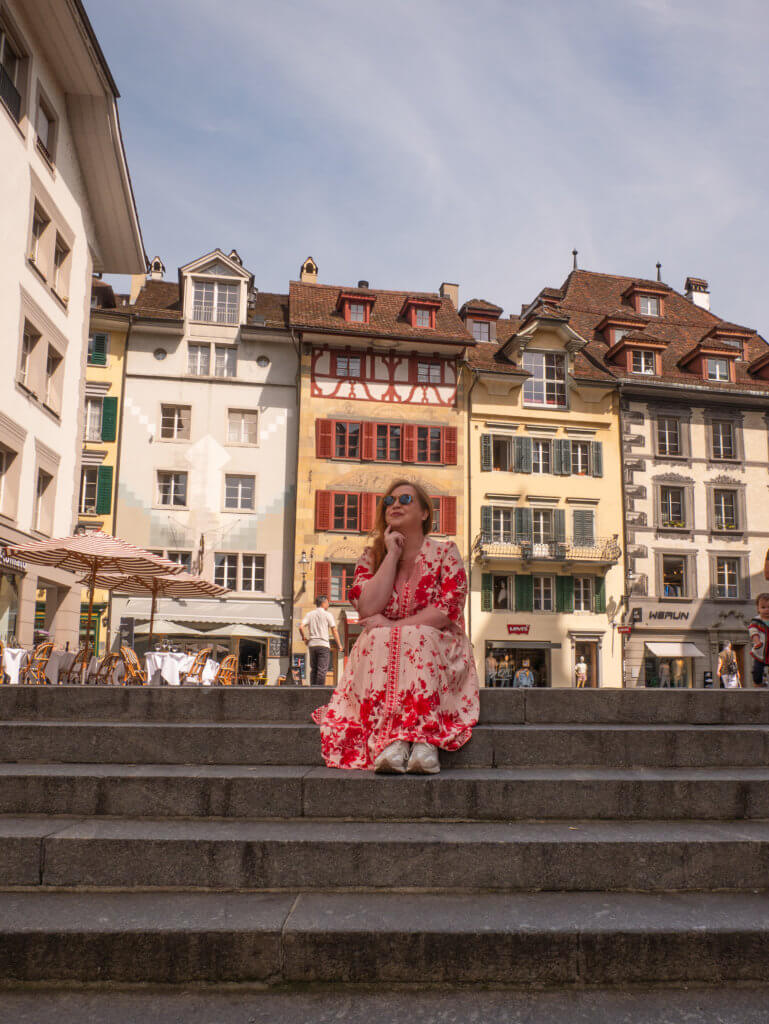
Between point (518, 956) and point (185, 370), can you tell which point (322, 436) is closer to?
point (185, 370)

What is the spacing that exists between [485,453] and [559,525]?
153 inches

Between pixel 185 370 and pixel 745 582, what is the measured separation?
2276cm

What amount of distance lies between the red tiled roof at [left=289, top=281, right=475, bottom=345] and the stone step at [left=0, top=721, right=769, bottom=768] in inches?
1134

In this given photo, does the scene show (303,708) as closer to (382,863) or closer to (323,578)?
(382,863)

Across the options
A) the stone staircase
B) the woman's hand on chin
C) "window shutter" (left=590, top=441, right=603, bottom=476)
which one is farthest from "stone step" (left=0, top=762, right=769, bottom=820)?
"window shutter" (left=590, top=441, right=603, bottom=476)

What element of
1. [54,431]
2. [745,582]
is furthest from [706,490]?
[54,431]

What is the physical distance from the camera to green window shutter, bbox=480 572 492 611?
3266cm

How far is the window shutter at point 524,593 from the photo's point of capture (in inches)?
1292

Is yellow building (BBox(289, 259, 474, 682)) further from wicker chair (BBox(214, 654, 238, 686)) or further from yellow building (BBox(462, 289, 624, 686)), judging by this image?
wicker chair (BBox(214, 654, 238, 686))

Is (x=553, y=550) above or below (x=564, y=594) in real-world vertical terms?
above

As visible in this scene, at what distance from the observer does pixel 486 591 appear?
32.8 m

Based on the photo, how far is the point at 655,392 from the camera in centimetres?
3578

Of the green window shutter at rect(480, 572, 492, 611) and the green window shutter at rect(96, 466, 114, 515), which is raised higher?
the green window shutter at rect(96, 466, 114, 515)

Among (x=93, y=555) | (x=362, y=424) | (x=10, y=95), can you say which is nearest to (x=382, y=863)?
(x=93, y=555)
